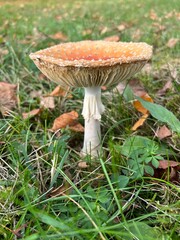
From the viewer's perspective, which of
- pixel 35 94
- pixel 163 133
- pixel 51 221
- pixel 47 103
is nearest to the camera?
pixel 51 221

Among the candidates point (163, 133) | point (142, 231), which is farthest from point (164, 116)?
point (142, 231)

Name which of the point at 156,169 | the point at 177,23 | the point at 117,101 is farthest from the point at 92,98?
the point at 177,23

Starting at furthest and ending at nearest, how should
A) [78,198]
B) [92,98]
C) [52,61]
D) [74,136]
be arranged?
[74,136]
[92,98]
[52,61]
[78,198]

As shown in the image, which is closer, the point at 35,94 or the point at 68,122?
the point at 68,122

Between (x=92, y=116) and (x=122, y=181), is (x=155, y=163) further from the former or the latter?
(x=92, y=116)

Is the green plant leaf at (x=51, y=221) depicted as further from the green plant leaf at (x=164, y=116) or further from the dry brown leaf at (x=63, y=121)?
the dry brown leaf at (x=63, y=121)

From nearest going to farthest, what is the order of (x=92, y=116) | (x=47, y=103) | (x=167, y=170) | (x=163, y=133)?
(x=167, y=170)
(x=163, y=133)
(x=92, y=116)
(x=47, y=103)

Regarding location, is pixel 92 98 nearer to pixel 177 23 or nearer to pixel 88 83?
pixel 88 83

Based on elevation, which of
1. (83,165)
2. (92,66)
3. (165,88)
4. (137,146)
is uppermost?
(92,66)

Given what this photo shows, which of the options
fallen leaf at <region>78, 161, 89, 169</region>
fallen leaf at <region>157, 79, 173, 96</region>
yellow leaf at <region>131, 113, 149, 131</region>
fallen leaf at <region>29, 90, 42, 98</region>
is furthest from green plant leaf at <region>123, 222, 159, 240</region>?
fallen leaf at <region>29, 90, 42, 98</region>
